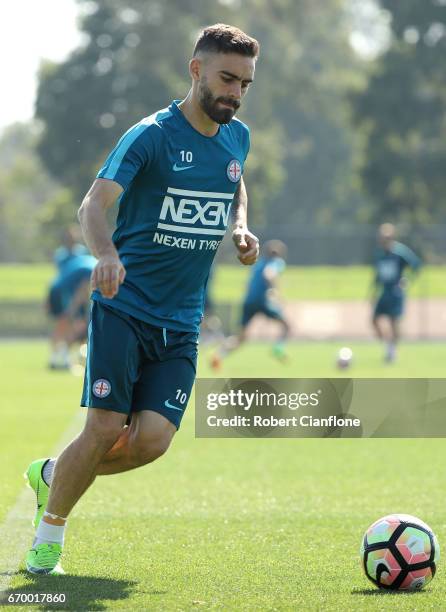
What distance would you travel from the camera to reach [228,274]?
149 ft

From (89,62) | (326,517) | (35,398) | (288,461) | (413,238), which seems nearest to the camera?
(326,517)

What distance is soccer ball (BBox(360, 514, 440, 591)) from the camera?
560 centimetres

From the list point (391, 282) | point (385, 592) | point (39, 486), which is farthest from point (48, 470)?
point (391, 282)

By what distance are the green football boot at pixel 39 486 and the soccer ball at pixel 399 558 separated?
1687mm

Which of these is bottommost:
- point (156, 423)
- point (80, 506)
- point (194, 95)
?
point (80, 506)

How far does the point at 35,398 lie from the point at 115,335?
10.9 m

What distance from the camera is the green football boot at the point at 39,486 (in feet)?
20.8

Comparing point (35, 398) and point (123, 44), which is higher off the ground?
point (123, 44)

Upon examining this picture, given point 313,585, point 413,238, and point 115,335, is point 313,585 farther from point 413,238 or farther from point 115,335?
point 413,238

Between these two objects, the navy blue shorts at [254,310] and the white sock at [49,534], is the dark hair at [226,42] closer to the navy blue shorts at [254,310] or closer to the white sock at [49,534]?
the white sock at [49,534]

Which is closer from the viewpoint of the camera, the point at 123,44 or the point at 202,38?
the point at 202,38

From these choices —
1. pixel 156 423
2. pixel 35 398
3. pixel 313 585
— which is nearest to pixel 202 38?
pixel 156 423

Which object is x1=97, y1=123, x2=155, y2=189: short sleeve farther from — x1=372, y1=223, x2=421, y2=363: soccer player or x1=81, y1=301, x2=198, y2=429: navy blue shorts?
x1=372, y1=223, x2=421, y2=363: soccer player

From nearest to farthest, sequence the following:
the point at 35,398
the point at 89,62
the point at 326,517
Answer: the point at 326,517 < the point at 35,398 < the point at 89,62
